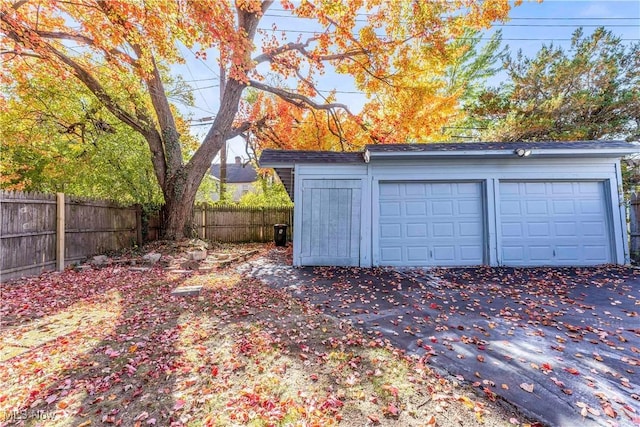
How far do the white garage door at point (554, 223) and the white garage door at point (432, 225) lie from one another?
0.68 meters

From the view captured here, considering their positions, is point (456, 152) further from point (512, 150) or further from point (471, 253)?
point (471, 253)

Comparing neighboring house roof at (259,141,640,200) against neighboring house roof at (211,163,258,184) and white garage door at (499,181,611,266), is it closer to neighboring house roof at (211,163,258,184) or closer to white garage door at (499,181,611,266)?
white garage door at (499,181,611,266)

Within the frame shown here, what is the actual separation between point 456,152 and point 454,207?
1348mm

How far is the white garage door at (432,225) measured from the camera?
699 cm

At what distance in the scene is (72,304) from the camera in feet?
14.1

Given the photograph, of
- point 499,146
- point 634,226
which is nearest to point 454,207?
point 499,146

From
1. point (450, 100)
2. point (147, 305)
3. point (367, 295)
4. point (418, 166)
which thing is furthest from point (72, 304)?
point (450, 100)

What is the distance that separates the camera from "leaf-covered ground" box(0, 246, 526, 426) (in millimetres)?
1933

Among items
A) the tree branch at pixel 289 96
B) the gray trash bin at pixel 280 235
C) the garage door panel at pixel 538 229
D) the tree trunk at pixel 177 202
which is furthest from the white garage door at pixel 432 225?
the tree trunk at pixel 177 202

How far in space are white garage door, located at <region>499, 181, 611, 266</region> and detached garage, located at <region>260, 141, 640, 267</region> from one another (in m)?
0.02

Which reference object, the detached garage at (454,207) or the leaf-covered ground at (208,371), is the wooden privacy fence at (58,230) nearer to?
the leaf-covered ground at (208,371)

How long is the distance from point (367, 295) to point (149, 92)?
30.5ft

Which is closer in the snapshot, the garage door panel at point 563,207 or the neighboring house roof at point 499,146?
the neighboring house roof at point 499,146

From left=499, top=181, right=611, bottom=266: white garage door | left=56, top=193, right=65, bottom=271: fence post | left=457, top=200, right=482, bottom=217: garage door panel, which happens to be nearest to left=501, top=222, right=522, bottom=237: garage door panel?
left=499, top=181, right=611, bottom=266: white garage door
